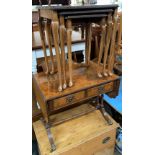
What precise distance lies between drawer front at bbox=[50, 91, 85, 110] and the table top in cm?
3

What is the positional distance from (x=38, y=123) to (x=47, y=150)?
286 mm

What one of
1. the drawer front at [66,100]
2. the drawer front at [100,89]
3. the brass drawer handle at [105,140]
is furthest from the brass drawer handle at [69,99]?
the brass drawer handle at [105,140]

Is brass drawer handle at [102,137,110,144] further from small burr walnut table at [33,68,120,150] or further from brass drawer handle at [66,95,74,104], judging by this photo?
brass drawer handle at [66,95,74,104]

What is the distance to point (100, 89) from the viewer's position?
1153 millimetres

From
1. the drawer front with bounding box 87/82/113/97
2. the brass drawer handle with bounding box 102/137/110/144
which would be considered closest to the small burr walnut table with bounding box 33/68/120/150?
the drawer front with bounding box 87/82/113/97

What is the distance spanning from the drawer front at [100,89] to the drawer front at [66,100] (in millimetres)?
55

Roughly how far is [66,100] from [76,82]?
0.14 metres

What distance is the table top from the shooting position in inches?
39.8

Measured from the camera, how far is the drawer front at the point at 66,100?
102cm

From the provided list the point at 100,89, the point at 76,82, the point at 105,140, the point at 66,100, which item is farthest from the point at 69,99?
the point at 105,140

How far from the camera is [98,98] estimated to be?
1524mm

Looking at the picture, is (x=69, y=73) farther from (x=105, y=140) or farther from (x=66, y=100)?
(x=105, y=140)

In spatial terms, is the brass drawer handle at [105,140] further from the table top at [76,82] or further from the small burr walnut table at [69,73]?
the table top at [76,82]
